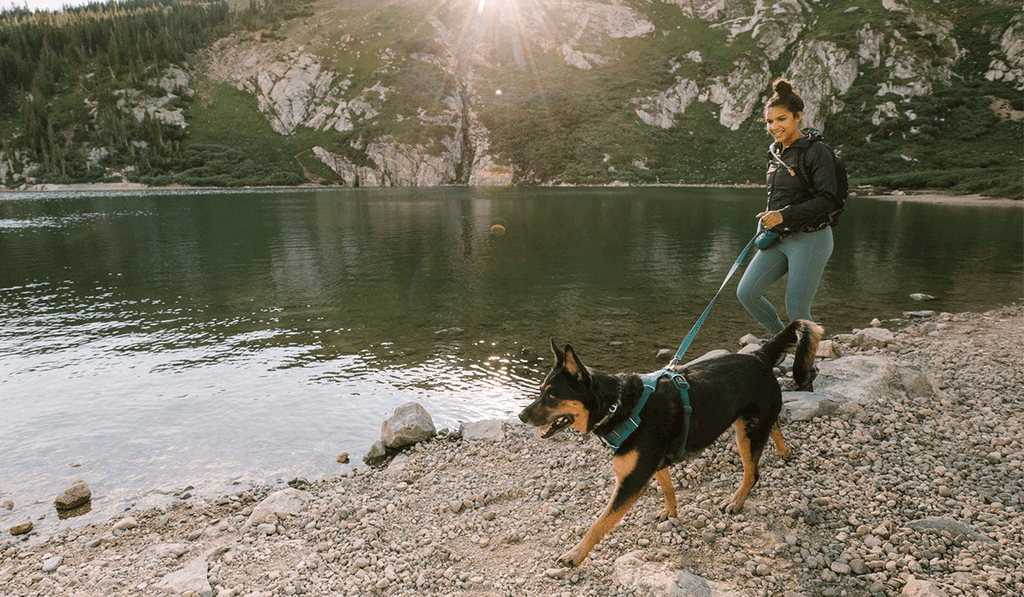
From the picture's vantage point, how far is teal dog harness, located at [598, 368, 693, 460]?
4.43 metres

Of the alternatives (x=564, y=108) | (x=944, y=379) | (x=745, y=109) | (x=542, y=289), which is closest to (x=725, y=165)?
(x=745, y=109)

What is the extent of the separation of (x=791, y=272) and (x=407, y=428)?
685 cm

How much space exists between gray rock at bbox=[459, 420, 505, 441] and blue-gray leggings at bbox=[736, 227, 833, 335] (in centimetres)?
476

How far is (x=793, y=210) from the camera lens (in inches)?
253

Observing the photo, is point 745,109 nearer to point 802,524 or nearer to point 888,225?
point 888,225

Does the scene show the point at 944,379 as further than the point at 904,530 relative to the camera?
Yes

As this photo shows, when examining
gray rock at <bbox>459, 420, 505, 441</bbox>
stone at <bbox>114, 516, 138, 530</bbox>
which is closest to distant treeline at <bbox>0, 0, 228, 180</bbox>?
stone at <bbox>114, 516, 138, 530</bbox>

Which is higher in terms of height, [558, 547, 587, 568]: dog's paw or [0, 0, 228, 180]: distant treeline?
[0, 0, 228, 180]: distant treeline

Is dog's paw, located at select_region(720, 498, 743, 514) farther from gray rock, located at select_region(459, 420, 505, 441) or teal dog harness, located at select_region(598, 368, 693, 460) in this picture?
A: gray rock, located at select_region(459, 420, 505, 441)

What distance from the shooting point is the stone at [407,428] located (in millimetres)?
8516

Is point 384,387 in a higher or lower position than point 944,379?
lower

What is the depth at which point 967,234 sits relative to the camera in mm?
36875

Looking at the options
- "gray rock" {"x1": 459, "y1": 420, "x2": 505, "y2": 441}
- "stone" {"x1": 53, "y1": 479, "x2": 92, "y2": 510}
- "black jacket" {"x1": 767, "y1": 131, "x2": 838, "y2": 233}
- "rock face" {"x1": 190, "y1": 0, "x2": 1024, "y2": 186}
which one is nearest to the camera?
"black jacket" {"x1": 767, "y1": 131, "x2": 838, "y2": 233}

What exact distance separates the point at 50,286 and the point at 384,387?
75.2ft
